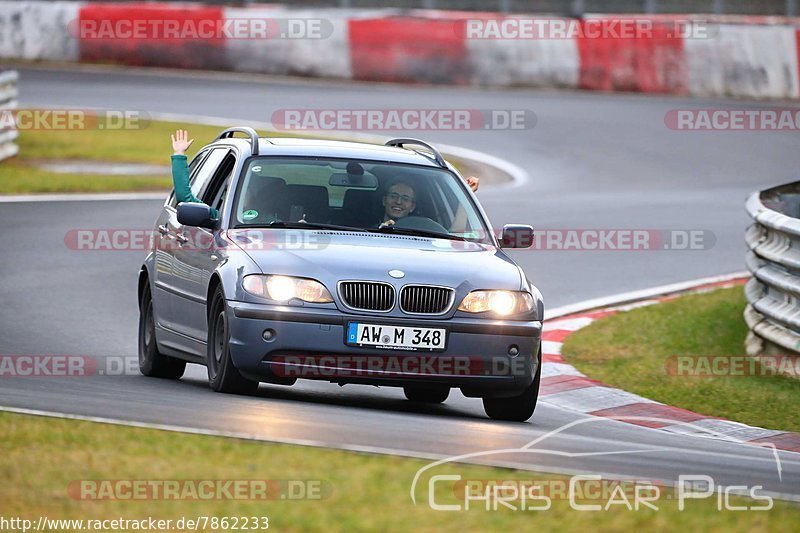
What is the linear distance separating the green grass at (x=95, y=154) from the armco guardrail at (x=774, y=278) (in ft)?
32.9

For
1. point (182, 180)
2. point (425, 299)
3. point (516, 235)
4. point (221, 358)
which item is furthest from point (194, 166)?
point (425, 299)

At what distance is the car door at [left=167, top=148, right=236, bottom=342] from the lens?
32.1 feet

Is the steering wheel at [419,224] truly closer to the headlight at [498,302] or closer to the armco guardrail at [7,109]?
the headlight at [498,302]

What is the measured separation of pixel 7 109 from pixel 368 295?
16.1 metres

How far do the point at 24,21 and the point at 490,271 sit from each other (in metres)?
26.2

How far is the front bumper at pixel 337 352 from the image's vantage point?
885 cm

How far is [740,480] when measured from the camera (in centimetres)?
701

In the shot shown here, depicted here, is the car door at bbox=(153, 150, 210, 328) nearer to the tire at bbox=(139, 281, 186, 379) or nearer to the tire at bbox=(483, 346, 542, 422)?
the tire at bbox=(139, 281, 186, 379)

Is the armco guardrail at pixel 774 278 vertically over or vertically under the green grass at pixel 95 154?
over

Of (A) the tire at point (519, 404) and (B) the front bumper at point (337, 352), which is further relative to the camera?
(A) the tire at point (519, 404)

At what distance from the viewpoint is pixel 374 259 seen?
29.9 ft

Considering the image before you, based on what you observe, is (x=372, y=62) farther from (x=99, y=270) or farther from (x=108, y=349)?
(x=108, y=349)

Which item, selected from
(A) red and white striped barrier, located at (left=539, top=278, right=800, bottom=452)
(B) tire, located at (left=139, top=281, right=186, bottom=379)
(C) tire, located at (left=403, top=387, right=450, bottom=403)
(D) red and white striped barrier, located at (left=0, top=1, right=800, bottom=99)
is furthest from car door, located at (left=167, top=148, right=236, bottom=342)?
(D) red and white striped barrier, located at (left=0, top=1, right=800, bottom=99)

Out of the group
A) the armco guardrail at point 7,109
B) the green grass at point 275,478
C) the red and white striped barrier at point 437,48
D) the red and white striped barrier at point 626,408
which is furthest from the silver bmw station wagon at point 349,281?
the red and white striped barrier at point 437,48
